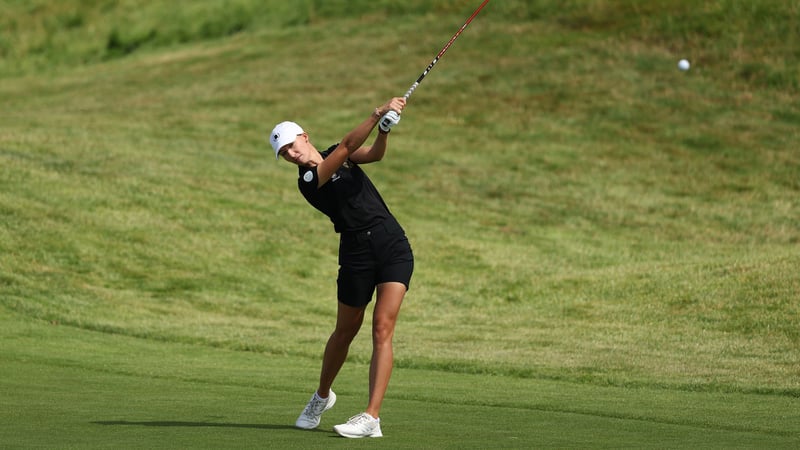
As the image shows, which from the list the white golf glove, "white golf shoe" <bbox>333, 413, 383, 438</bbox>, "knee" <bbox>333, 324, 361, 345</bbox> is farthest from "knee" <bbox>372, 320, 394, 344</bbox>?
the white golf glove

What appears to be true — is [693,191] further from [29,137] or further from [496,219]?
[29,137]

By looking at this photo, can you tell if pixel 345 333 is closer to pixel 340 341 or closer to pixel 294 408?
pixel 340 341

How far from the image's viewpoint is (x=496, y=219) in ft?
102

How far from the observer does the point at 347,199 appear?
8.95m

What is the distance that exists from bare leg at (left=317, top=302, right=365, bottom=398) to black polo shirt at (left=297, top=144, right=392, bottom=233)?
64 centimetres

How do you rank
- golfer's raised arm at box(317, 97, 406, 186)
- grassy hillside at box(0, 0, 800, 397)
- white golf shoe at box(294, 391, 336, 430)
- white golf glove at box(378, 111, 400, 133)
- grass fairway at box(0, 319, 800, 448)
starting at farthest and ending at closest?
grassy hillside at box(0, 0, 800, 397) → white golf shoe at box(294, 391, 336, 430) → white golf glove at box(378, 111, 400, 133) → golfer's raised arm at box(317, 97, 406, 186) → grass fairway at box(0, 319, 800, 448)

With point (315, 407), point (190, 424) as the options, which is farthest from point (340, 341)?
point (190, 424)

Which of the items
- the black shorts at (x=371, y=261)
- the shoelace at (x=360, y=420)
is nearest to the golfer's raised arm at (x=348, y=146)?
the black shorts at (x=371, y=261)

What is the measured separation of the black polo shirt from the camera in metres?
8.90

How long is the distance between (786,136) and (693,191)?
6582 millimetres

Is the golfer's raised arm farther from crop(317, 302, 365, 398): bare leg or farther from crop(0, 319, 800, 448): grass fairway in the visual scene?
crop(0, 319, 800, 448): grass fairway

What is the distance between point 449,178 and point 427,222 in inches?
201

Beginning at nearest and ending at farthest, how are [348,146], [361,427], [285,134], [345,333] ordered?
[361,427], [348,146], [285,134], [345,333]

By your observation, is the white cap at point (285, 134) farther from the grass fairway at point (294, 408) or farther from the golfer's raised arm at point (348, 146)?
the grass fairway at point (294, 408)
